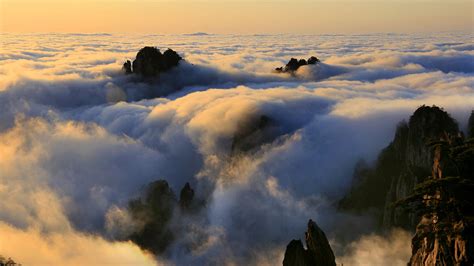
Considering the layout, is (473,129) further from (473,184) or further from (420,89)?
(420,89)

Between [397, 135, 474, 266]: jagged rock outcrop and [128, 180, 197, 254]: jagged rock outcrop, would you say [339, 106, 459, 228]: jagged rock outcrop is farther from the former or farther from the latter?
[128, 180, 197, 254]: jagged rock outcrop

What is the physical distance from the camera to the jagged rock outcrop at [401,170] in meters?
59.2

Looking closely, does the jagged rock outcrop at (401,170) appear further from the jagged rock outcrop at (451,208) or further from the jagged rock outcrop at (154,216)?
the jagged rock outcrop at (154,216)

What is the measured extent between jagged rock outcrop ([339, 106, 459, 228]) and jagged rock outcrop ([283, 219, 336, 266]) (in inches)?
837

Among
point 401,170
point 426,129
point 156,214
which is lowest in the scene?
point 156,214

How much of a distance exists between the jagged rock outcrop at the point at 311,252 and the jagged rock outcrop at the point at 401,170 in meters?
21.3

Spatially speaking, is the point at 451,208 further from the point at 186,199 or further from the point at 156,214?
the point at 186,199

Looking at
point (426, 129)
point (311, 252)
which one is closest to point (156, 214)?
point (426, 129)

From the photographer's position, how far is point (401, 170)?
218 feet

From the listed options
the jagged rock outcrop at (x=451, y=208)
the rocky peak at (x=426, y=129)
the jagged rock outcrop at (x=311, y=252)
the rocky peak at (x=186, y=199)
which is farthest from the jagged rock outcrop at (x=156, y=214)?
the jagged rock outcrop at (x=451, y=208)

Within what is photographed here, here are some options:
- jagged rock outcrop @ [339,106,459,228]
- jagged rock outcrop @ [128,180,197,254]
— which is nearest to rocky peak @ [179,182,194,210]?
jagged rock outcrop @ [128,180,197,254]

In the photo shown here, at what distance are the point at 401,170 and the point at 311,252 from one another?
3654 centimetres

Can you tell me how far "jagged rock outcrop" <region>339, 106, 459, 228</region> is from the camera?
59250mm

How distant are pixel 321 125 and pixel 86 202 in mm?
65132
